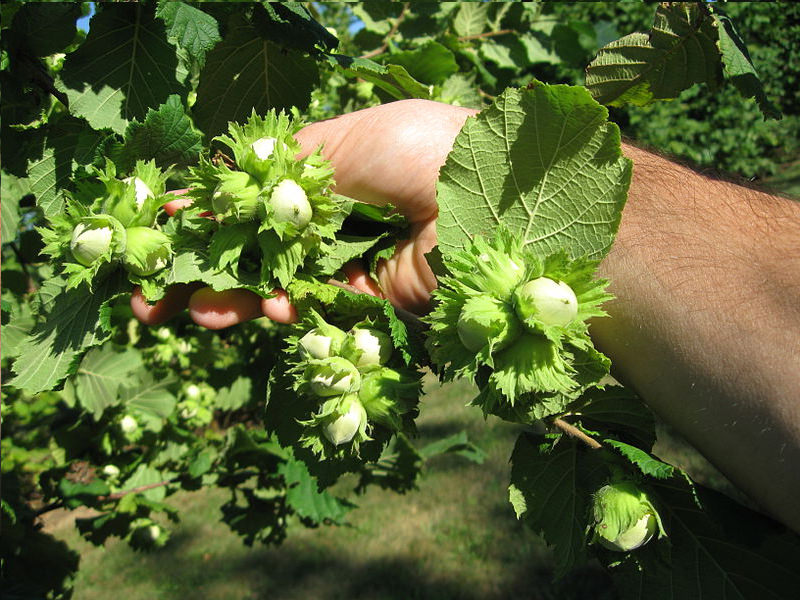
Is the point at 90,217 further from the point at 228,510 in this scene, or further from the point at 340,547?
the point at 340,547

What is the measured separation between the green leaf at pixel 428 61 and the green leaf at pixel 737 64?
3.67 ft

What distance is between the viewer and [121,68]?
1512 millimetres

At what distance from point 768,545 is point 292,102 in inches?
59.6

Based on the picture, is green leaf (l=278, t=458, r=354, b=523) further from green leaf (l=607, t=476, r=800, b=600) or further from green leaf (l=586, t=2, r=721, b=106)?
green leaf (l=586, t=2, r=721, b=106)

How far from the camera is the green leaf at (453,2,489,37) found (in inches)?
135

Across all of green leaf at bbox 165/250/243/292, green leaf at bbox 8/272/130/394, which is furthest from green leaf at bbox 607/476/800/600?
green leaf at bbox 8/272/130/394

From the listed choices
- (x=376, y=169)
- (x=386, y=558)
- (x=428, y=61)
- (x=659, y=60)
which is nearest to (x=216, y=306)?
(x=376, y=169)

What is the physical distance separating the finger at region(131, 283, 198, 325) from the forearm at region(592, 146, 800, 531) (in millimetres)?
1004

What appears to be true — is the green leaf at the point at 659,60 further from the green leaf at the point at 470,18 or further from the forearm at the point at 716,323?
the green leaf at the point at 470,18

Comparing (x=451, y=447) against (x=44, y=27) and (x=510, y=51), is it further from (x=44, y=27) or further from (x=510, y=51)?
(x=44, y=27)

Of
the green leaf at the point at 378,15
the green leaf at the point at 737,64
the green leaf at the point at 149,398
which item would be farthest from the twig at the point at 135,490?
the green leaf at the point at 737,64

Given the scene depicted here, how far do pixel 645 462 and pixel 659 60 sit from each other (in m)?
1.10

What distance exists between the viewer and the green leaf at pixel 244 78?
1.59 meters

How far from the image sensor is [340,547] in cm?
623
